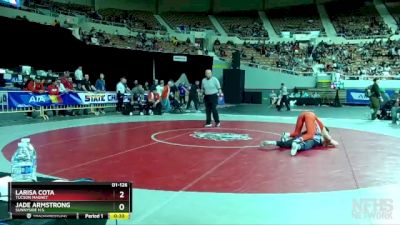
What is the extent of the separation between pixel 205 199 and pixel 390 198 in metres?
1.96

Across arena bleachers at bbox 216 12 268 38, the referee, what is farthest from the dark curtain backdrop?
arena bleachers at bbox 216 12 268 38

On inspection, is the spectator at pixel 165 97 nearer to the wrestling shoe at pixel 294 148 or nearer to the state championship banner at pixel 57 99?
the state championship banner at pixel 57 99

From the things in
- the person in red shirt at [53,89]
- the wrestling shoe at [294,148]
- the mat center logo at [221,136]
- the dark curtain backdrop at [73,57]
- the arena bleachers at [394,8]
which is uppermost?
the arena bleachers at [394,8]

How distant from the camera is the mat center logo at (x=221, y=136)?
9094 mm

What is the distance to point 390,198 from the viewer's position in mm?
4289

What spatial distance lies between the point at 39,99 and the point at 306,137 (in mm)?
10137

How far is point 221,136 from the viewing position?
9.59m

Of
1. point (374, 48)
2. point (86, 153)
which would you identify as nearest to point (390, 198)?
point (86, 153)

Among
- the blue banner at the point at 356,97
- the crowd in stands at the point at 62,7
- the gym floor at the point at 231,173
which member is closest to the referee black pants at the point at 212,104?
the gym floor at the point at 231,173

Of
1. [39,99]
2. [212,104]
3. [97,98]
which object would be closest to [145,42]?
[97,98]

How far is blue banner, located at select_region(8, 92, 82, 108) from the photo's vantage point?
13273 mm

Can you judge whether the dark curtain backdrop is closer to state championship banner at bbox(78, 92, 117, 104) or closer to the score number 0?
state championship banner at bbox(78, 92, 117, 104)

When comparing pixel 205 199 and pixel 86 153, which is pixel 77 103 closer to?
pixel 86 153

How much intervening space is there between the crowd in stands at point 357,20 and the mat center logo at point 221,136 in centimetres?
3214
